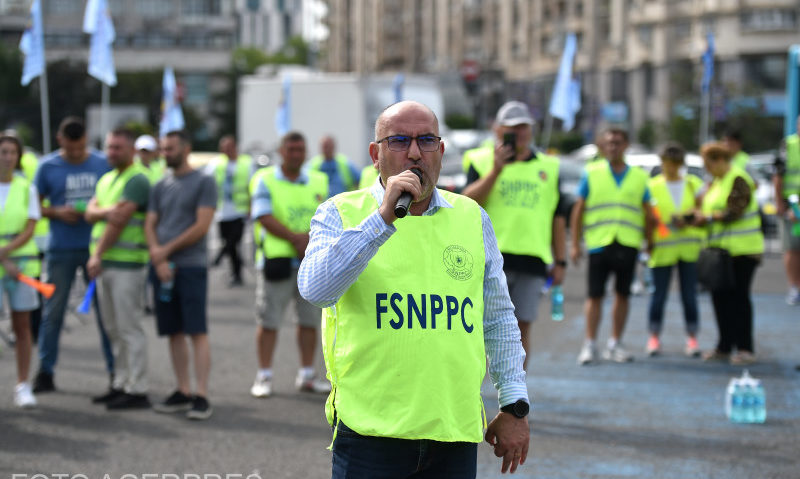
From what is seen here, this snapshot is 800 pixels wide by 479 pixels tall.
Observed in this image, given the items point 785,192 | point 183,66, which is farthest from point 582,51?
point 785,192

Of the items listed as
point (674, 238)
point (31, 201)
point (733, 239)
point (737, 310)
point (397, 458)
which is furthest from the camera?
point (674, 238)

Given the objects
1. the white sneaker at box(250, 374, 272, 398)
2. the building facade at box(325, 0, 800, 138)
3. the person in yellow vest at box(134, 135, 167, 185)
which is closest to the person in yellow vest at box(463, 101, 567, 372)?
the white sneaker at box(250, 374, 272, 398)

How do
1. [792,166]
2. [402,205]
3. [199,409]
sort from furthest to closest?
[792,166] → [199,409] → [402,205]

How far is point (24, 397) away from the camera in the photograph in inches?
322

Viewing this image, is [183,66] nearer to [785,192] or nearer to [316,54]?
[316,54]

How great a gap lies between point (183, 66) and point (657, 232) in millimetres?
98226

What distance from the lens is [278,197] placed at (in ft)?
29.3

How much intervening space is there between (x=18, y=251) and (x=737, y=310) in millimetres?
6005

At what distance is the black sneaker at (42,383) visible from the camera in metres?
8.79

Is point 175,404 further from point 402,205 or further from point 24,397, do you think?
point 402,205

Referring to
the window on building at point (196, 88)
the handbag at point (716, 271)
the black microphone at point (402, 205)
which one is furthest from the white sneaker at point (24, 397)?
the window on building at point (196, 88)

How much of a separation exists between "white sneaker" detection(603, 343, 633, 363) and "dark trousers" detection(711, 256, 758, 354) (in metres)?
0.86

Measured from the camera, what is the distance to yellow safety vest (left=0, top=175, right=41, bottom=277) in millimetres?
8398

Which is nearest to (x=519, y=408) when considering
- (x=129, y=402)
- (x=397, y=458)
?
(x=397, y=458)
